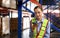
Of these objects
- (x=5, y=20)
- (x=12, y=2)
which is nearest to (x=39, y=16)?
(x=5, y=20)

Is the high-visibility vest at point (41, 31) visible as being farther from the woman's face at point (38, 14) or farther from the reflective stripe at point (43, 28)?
the woman's face at point (38, 14)

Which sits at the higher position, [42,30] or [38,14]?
[38,14]

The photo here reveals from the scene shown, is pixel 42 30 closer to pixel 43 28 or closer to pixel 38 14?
pixel 43 28

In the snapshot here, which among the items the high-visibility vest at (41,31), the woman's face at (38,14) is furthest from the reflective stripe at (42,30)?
the woman's face at (38,14)

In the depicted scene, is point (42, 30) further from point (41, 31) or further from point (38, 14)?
point (38, 14)

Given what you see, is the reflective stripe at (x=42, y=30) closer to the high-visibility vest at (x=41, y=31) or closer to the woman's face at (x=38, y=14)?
the high-visibility vest at (x=41, y=31)

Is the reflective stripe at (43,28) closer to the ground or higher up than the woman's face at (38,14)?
closer to the ground

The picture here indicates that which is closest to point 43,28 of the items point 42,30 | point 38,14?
point 42,30

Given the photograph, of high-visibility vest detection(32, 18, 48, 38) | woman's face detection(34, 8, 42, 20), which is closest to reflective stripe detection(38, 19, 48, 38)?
high-visibility vest detection(32, 18, 48, 38)

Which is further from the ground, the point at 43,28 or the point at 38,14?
the point at 38,14

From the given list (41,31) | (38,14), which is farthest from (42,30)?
(38,14)

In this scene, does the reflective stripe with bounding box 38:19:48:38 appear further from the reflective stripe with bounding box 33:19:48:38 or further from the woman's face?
the woman's face

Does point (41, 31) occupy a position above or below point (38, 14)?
below

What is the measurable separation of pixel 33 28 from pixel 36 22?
12 cm
